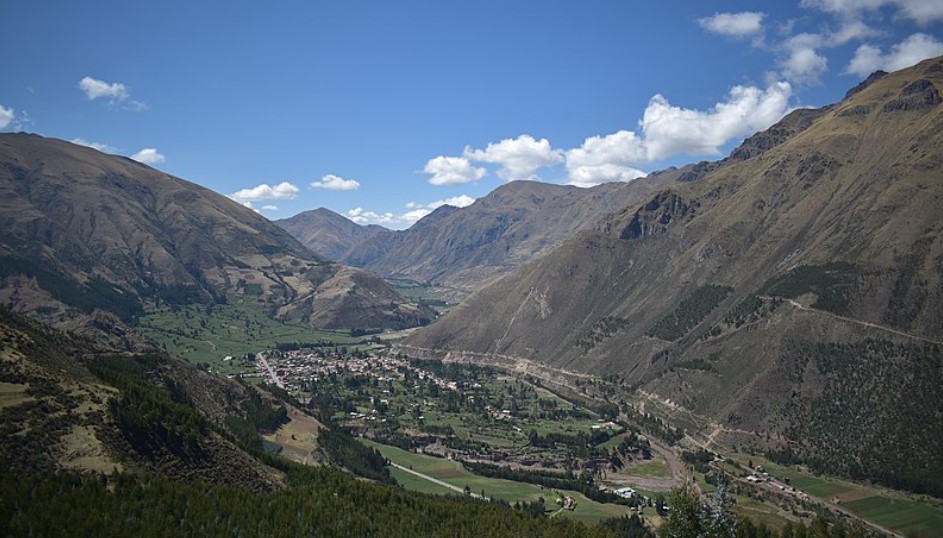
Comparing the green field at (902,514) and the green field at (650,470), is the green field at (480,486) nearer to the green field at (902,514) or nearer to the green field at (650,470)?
the green field at (650,470)

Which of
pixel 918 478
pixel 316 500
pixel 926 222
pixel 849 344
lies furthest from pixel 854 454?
pixel 316 500

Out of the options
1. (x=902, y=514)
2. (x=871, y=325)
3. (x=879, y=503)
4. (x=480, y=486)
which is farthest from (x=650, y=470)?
(x=871, y=325)

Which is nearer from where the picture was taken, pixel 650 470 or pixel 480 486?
pixel 480 486

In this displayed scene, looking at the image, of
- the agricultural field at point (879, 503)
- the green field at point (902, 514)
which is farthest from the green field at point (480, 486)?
the green field at point (902, 514)

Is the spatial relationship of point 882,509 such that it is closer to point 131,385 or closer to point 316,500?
point 316,500

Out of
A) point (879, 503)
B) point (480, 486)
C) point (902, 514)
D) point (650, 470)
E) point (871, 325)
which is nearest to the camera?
point (902, 514)

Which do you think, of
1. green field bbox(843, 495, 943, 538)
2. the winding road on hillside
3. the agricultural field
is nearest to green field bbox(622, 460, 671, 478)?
the agricultural field

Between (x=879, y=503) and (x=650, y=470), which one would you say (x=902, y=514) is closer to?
(x=879, y=503)

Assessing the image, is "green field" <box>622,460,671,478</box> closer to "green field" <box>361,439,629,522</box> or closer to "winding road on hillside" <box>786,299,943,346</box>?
"green field" <box>361,439,629,522</box>

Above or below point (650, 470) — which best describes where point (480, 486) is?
below
